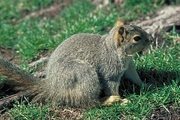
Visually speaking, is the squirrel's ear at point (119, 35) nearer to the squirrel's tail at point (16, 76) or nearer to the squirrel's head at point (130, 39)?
the squirrel's head at point (130, 39)

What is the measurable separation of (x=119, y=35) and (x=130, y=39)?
0.15 meters

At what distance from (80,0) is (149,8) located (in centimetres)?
173

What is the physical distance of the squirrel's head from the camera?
5.27 metres

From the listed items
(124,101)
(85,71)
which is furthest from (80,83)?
(124,101)

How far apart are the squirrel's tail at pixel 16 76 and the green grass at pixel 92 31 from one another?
274 mm

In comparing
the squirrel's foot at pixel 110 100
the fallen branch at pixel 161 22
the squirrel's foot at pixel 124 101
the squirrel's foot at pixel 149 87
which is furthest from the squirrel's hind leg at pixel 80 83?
the fallen branch at pixel 161 22

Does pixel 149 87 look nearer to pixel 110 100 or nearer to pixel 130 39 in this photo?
pixel 110 100

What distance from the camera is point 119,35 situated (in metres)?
5.29

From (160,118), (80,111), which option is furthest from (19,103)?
(160,118)

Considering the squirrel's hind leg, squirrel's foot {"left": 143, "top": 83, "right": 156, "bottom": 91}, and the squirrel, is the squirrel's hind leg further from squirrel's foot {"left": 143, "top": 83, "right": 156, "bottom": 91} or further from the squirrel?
squirrel's foot {"left": 143, "top": 83, "right": 156, "bottom": 91}

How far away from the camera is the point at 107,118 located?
5098 millimetres

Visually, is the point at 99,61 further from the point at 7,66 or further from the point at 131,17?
the point at 131,17

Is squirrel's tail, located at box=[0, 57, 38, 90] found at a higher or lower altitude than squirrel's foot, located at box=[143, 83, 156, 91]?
higher

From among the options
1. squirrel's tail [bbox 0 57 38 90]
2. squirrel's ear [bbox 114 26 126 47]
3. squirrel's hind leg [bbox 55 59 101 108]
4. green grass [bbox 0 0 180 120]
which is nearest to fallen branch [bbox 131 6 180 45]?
green grass [bbox 0 0 180 120]
